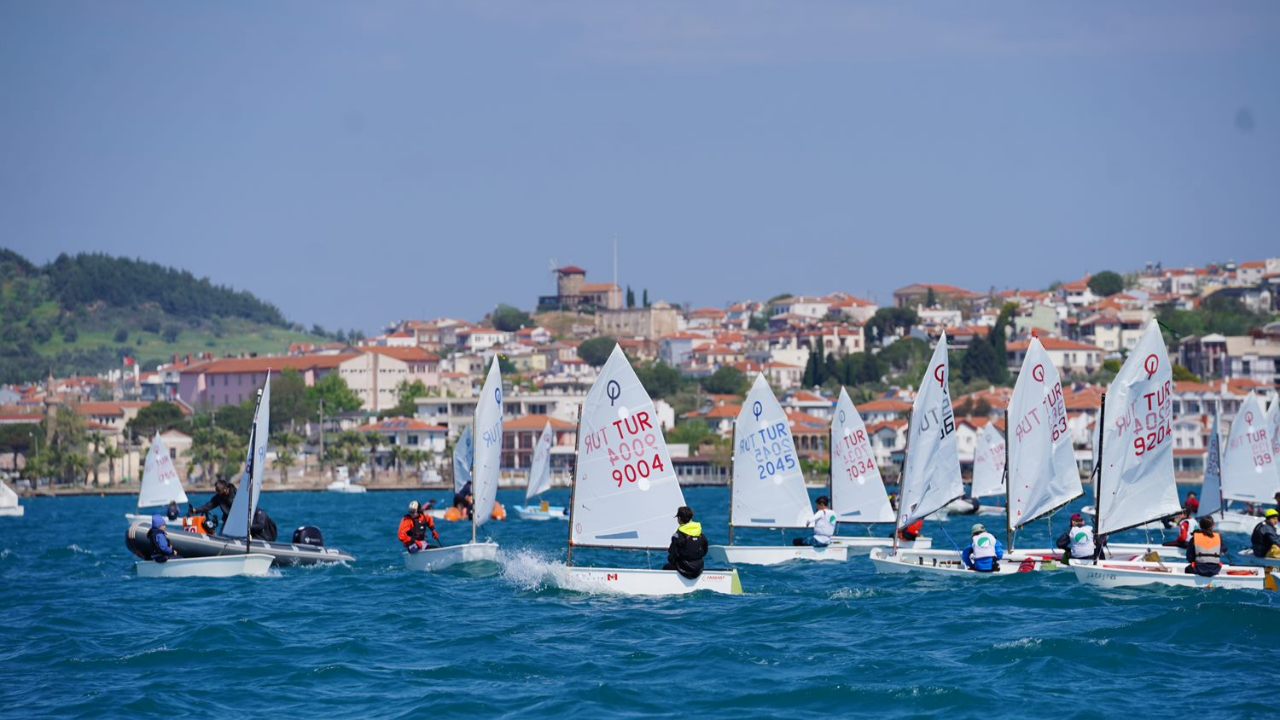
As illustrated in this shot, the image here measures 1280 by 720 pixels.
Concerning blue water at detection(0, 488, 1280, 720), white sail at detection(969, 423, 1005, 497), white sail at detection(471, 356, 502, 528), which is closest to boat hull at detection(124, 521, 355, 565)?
blue water at detection(0, 488, 1280, 720)

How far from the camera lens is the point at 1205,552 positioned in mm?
26266

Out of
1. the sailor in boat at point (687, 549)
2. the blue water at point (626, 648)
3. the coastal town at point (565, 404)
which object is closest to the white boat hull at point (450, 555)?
the blue water at point (626, 648)

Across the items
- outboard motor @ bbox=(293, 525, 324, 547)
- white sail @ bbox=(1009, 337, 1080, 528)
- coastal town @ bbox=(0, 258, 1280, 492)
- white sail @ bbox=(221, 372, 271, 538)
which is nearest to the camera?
white sail @ bbox=(1009, 337, 1080, 528)

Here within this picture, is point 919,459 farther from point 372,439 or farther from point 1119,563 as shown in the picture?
point 372,439

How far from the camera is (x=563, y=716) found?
18.1m

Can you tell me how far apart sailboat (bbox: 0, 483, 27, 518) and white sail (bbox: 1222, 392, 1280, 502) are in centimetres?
5594

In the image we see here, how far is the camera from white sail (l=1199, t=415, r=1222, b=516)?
44.8 m

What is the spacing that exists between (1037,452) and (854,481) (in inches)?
305

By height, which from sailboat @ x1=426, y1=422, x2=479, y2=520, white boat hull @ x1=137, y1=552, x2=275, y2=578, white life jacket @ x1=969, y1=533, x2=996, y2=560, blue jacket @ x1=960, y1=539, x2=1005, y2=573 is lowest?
white boat hull @ x1=137, y1=552, x2=275, y2=578

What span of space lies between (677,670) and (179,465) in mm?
124186

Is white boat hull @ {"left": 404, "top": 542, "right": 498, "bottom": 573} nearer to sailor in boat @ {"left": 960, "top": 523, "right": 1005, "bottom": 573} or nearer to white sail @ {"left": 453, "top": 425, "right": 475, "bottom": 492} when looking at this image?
sailor in boat @ {"left": 960, "top": 523, "right": 1005, "bottom": 573}

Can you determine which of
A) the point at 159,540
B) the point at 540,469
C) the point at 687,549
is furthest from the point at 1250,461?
the point at 159,540

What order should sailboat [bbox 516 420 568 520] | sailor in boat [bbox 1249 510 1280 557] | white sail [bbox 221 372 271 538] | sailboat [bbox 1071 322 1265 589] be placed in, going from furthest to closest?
sailboat [bbox 516 420 568 520] < white sail [bbox 221 372 271 538] < sailor in boat [bbox 1249 510 1280 557] < sailboat [bbox 1071 322 1265 589]

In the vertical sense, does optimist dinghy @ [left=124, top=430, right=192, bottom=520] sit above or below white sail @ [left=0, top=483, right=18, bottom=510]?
above
